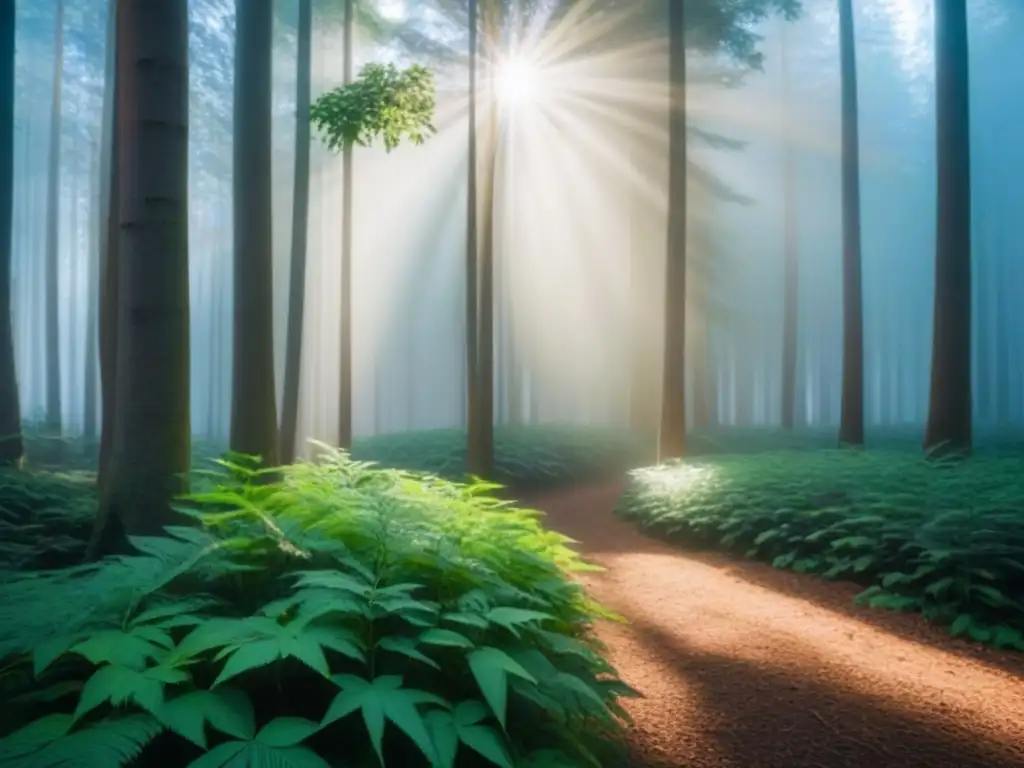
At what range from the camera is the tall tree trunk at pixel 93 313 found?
20.8 meters

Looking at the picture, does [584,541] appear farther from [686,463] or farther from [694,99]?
[694,99]

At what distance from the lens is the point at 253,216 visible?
8.82 metres

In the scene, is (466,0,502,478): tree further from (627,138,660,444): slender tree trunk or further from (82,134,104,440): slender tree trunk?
(82,134,104,440): slender tree trunk

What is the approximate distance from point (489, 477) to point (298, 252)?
6.60 m

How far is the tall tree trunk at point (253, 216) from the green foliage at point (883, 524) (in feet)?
21.3

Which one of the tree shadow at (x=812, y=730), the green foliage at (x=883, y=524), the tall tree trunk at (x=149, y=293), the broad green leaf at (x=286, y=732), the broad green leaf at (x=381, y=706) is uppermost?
the tall tree trunk at (x=149, y=293)

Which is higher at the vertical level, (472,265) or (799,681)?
(472,265)

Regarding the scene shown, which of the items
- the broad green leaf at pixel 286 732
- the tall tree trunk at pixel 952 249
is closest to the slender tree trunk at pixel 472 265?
the tall tree trunk at pixel 952 249

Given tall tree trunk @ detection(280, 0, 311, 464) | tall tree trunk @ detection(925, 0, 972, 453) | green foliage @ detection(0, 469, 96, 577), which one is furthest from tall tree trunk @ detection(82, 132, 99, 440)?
tall tree trunk @ detection(925, 0, 972, 453)

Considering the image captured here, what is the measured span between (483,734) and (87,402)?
24.0 m

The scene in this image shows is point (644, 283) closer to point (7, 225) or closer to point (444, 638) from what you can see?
point (7, 225)

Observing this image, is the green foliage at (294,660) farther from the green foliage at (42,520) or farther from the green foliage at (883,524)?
the green foliage at (883,524)

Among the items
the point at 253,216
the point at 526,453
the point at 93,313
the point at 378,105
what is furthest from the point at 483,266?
the point at 93,313

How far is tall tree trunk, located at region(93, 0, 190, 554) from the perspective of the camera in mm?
4484
